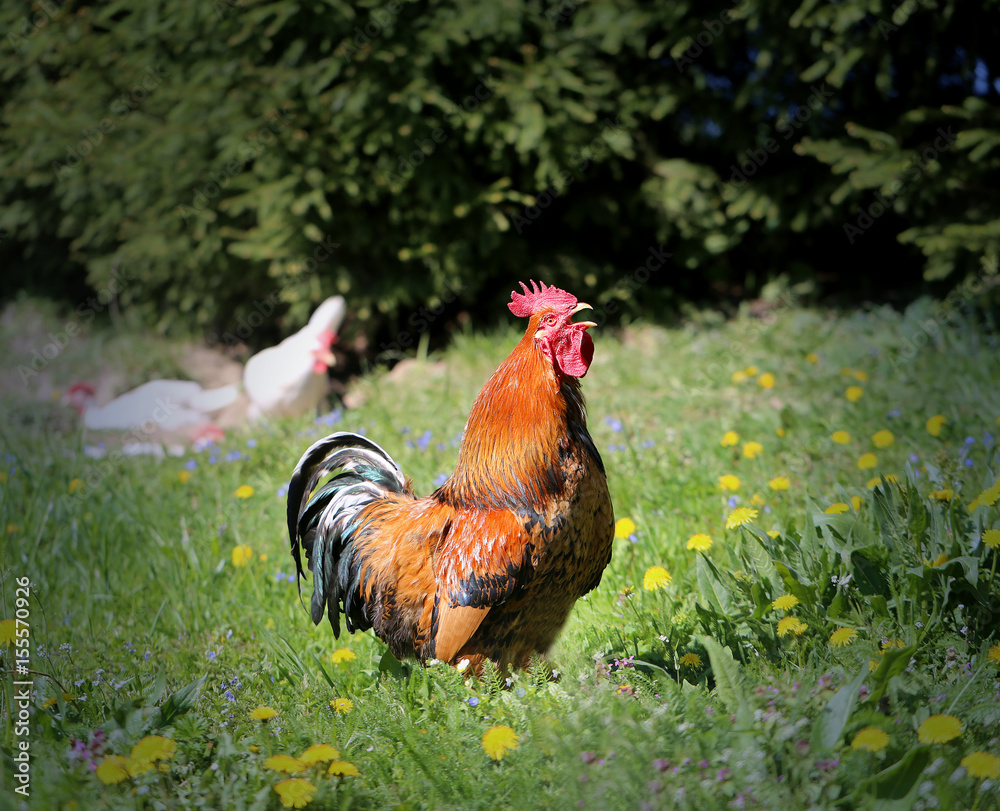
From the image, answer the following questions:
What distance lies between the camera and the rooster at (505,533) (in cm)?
227

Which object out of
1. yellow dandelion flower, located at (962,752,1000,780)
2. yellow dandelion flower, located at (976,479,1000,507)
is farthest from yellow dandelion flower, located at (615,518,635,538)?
yellow dandelion flower, located at (962,752,1000,780)

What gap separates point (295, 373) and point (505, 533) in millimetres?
3474

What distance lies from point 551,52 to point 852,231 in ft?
9.10

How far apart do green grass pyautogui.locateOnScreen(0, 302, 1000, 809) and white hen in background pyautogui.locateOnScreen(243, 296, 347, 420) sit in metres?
0.56

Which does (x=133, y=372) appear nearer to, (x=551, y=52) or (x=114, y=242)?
(x=114, y=242)

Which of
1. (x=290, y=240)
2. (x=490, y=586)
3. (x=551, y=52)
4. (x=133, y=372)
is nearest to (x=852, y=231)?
(x=551, y=52)

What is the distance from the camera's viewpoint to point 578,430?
239cm

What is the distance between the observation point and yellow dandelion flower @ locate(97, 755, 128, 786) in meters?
1.69

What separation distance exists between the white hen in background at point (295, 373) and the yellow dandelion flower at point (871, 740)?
434 centimetres


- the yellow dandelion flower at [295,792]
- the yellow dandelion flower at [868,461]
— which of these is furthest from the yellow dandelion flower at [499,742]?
the yellow dandelion flower at [868,461]

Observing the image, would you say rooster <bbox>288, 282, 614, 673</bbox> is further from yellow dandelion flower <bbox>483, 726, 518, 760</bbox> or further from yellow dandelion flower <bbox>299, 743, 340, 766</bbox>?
yellow dandelion flower <bbox>299, 743, 340, 766</bbox>

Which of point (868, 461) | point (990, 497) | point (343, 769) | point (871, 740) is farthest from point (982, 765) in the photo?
point (868, 461)

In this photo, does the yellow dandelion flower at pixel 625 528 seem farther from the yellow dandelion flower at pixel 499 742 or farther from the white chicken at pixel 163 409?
the white chicken at pixel 163 409

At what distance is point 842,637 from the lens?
2.23m
